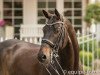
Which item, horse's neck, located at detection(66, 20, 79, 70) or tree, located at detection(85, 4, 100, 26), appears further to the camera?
tree, located at detection(85, 4, 100, 26)

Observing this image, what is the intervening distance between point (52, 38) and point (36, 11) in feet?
43.9

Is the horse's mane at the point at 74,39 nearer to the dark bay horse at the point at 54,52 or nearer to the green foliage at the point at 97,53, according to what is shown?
the dark bay horse at the point at 54,52

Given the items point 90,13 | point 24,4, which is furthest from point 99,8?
point 24,4

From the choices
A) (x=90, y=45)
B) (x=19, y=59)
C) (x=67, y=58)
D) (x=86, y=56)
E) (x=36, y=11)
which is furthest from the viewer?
(x=36, y=11)

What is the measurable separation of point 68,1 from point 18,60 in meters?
12.3

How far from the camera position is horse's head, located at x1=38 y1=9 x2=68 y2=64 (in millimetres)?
5859

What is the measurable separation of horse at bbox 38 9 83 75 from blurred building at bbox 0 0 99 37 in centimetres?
1295

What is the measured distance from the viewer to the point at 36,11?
19312 millimetres

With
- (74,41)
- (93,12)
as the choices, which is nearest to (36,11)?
(93,12)

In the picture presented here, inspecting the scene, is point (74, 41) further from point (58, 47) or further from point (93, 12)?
point (93, 12)

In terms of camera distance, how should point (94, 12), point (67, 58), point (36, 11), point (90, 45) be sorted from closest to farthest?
1. point (67, 58)
2. point (90, 45)
3. point (94, 12)
4. point (36, 11)

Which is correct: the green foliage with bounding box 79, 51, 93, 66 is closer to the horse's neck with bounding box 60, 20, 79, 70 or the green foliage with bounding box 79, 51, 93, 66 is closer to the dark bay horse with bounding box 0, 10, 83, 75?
the dark bay horse with bounding box 0, 10, 83, 75

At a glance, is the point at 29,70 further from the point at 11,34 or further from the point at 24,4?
the point at 24,4

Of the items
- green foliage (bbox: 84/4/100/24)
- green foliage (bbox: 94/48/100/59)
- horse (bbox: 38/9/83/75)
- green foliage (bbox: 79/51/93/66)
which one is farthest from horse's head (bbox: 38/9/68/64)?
green foliage (bbox: 84/4/100/24)
